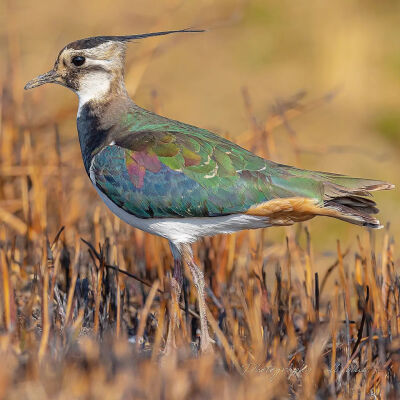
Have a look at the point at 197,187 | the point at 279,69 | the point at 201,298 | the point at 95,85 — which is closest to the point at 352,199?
the point at 197,187

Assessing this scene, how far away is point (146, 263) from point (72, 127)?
555 centimetres

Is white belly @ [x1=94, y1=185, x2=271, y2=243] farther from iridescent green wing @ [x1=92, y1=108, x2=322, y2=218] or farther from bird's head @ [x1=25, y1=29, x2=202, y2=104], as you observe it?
bird's head @ [x1=25, y1=29, x2=202, y2=104]

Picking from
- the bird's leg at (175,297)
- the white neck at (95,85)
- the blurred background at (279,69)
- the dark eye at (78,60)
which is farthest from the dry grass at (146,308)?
the blurred background at (279,69)

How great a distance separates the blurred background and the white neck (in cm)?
327

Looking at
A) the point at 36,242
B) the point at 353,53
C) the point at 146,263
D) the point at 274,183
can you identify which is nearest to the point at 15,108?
the point at 36,242

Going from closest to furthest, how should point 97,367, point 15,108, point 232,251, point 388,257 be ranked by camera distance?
point 97,367, point 388,257, point 232,251, point 15,108

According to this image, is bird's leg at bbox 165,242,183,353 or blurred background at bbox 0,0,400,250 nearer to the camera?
bird's leg at bbox 165,242,183,353

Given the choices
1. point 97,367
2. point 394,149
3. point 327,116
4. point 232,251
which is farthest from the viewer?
point 327,116

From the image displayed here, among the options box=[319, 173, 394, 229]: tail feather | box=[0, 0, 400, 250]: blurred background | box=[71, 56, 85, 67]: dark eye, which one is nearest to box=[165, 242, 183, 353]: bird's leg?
box=[319, 173, 394, 229]: tail feather

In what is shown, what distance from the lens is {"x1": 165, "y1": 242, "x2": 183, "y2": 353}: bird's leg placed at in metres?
4.04

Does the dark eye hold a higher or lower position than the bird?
higher

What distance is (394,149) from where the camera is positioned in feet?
35.0

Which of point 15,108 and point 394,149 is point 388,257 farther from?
point 394,149

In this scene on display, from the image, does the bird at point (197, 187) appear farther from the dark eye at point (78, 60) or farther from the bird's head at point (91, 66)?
the dark eye at point (78, 60)
